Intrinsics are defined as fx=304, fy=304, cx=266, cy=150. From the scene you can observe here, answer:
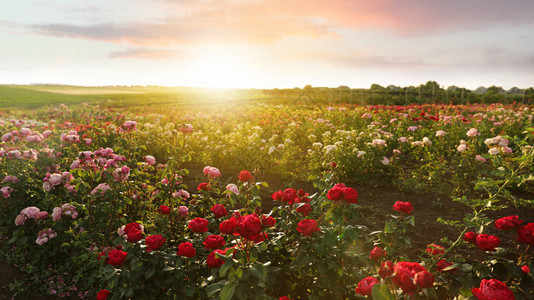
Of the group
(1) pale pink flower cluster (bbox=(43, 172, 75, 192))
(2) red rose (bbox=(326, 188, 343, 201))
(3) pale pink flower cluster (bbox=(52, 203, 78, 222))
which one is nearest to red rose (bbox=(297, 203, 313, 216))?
(2) red rose (bbox=(326, 188, 343, 201))

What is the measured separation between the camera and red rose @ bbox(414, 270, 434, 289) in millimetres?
1228

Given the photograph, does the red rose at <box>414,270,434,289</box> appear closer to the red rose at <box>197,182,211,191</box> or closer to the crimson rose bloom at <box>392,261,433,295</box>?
the crimson rose bloom at <box>392,261,433,295</box>

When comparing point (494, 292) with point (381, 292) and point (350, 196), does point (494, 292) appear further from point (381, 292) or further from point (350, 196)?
→ point (350, 196)

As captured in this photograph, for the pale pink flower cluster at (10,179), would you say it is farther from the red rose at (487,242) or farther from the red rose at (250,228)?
the red rose at (487,242)

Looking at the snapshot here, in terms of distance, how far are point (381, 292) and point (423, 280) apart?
18cm

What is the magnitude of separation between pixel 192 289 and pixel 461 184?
4.64 meters

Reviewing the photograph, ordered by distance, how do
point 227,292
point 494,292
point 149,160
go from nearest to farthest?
point 494,292
point 227,292
point 149,160

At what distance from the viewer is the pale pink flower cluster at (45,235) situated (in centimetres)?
312

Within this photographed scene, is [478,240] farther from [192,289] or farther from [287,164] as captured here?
[287,164]

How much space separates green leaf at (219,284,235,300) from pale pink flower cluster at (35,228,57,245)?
2.49 m

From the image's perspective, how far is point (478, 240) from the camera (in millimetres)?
1744

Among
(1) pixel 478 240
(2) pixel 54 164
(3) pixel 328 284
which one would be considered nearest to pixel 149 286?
(3) pixel 328 284

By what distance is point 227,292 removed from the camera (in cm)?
169

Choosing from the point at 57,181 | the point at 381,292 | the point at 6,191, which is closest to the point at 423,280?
the point at 381,292
